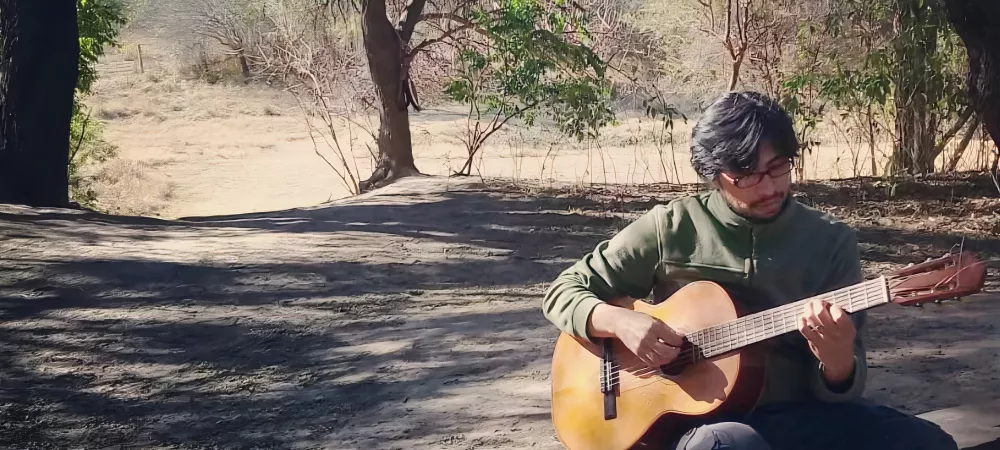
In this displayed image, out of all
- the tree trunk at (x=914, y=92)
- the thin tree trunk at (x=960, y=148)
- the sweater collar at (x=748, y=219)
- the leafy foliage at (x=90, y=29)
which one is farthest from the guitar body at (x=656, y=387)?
the leafy foliage at (x=90, y=29)

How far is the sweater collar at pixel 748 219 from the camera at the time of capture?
223 cm

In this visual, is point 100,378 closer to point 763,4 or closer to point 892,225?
point 892,225

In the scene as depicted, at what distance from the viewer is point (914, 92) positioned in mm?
8680

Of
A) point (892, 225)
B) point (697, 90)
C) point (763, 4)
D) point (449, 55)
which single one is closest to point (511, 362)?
point (892, 225)

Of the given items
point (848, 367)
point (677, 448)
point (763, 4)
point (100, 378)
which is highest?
point (763, 4)

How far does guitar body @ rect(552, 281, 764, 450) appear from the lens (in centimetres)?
220

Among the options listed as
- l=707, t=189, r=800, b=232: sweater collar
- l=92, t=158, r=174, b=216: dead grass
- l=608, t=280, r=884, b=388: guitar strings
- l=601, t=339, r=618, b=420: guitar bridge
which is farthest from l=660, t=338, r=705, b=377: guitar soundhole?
l=92, t=158, r=174, b=216: dead grass

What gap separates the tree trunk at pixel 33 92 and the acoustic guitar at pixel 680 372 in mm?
6504

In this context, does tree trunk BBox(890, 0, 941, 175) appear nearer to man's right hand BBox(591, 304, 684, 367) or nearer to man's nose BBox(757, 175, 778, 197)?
man's nose BBox(757, 175, 778, 197)

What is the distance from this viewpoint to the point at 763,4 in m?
12.1

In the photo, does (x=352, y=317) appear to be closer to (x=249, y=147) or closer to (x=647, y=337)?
(x=647, y=337)

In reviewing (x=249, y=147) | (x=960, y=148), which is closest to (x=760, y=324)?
(x=960, y=148)

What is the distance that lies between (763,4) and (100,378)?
9.62 metres

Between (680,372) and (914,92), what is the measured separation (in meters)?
7.25
